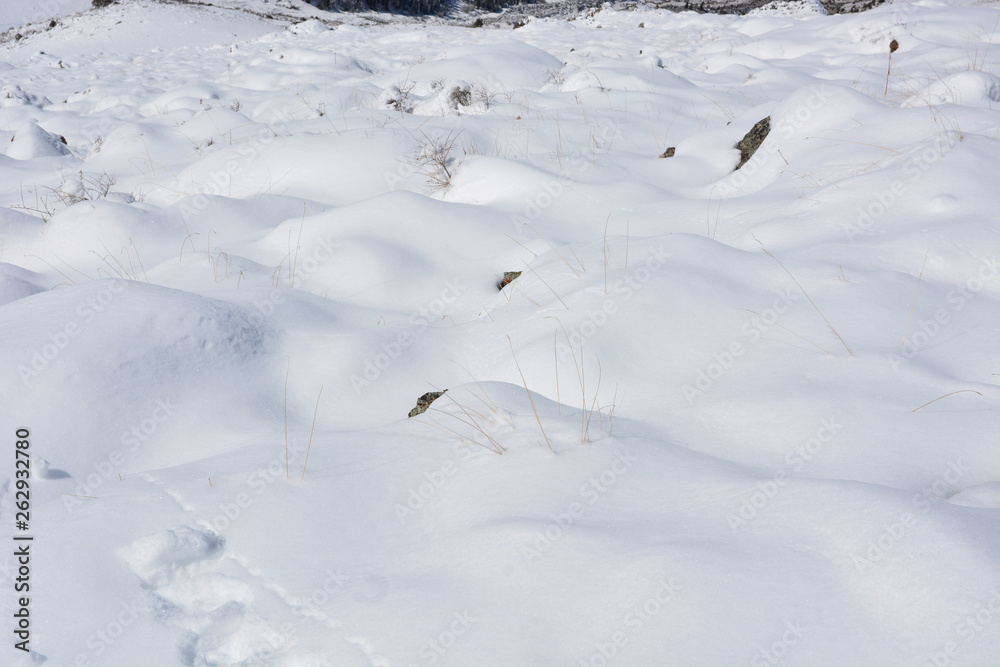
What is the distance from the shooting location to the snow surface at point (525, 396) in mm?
1091

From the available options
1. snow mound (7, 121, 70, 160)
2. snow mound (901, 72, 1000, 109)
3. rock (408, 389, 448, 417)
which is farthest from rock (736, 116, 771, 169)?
snow mound (7, 121, 70, 160)

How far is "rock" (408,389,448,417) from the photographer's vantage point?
6.77 ft

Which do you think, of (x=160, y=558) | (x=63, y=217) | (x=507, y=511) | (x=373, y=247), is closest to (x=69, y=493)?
(x=160, y=558)

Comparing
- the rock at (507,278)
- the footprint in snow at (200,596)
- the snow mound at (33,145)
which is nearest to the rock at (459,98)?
the rock at (507,278)

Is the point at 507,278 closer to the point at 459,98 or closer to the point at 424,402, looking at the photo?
the point at 424,402

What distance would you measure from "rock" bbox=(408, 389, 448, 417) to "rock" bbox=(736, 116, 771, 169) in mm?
3015

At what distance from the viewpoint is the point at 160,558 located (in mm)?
1280

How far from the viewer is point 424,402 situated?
2082 millimetres

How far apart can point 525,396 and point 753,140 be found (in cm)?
318

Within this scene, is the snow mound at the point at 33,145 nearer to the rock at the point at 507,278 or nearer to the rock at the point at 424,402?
the rock at the point at 507,278

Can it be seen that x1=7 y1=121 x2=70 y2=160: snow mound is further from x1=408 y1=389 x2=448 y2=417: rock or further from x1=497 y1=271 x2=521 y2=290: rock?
x1=408 y1=389 x2=448 y2=417: rock

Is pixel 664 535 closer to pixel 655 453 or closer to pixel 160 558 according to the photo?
pixel 655 453

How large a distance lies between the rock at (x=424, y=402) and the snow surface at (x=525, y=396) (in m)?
0.13

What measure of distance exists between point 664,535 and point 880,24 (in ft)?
29.2
